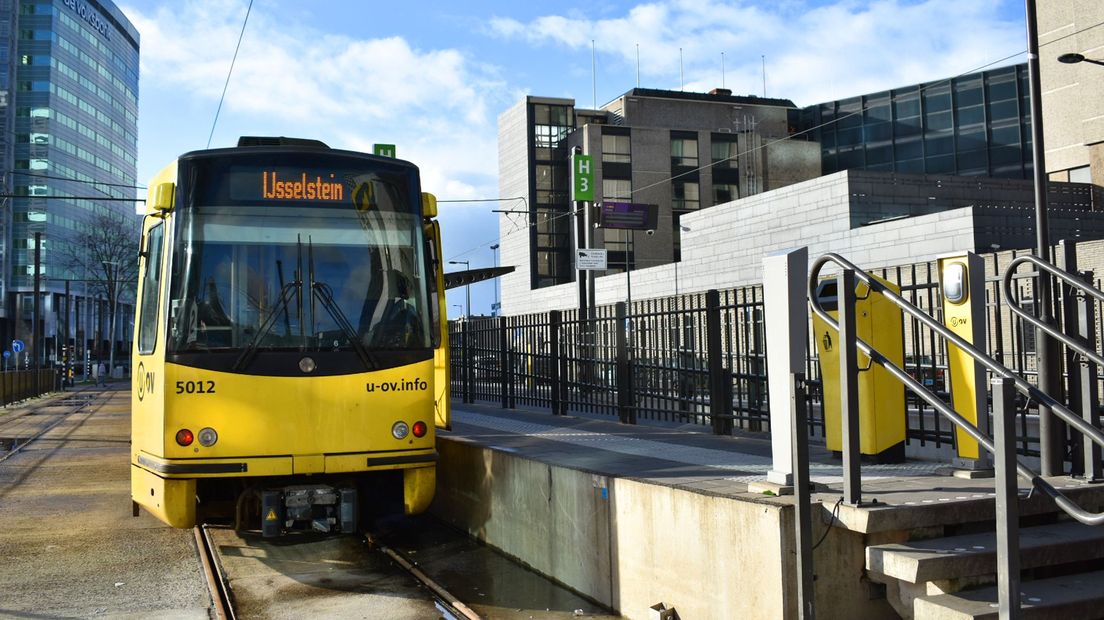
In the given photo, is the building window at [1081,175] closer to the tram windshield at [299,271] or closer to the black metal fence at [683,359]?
the black metal fence at [683,359]

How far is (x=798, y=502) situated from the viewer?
492cm

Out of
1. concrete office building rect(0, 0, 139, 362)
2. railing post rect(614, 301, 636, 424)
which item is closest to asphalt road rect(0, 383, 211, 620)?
railing post rect(614, 301, 636, 424)

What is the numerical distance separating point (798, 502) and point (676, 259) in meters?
62.6

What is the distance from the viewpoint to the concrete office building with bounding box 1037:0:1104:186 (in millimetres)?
42594

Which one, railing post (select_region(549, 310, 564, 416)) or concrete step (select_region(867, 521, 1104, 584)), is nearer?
concrete step (select_region(867, 521, 1104, 584))

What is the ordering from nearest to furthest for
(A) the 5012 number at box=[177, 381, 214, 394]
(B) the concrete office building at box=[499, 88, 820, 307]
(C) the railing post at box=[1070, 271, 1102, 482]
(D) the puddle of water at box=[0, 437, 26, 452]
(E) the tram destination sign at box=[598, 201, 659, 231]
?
(C) the railing post at box=[1070, 271, 1102, 482]
(A) the 5012 number at box=[177, 381, 214, 394]
(D) the puddle of water at box=[0, 437, 26, 452]
(E) the tram destination sign at box=[598, 201, 659, 231]
(B) the concrete office building at box=[499, 88, 820, 307]

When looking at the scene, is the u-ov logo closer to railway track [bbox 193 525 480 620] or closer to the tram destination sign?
railway track [bbox 193 525 480 620]

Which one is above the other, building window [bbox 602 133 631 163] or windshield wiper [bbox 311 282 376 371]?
building window [bbox 602 133 631 163]

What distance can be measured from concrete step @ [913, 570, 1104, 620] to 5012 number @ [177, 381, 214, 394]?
17.2 ft

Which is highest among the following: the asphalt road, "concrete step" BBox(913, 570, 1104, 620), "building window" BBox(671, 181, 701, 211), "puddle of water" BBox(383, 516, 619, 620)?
"building window" BBox(671, 181, 701, 211)

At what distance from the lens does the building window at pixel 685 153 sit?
6812 cm

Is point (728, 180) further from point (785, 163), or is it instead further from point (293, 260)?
point (293, 260)

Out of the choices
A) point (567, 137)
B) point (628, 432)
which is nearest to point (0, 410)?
point (628, 432)

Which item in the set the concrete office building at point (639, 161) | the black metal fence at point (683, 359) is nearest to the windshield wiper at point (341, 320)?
the black metal fence at point (683, 359)
